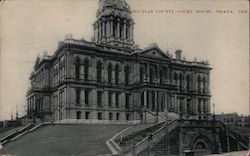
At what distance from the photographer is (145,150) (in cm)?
2234

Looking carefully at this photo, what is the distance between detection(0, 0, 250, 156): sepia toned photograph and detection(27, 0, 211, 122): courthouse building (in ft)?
0.35

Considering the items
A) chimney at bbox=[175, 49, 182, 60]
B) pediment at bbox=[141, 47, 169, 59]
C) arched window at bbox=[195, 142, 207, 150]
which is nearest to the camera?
arched window at bbox=[195, 142, 207, 150]

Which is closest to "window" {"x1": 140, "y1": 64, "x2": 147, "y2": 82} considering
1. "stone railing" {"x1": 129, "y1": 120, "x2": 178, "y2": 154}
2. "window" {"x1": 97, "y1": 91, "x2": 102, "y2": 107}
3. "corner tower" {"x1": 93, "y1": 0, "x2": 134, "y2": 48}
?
"corner tower" {"x1": 93, "y1": 0, "x2": 134, "y2": 48}

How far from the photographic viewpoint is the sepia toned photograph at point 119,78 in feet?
64.5

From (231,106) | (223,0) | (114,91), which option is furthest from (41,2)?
(114,91)

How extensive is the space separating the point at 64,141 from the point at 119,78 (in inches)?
612

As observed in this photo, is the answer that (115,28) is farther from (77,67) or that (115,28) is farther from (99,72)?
(77,67)

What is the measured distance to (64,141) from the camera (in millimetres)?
22719

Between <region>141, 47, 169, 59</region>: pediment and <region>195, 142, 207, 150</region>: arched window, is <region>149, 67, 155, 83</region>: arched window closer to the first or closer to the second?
<region>141, 47, 169, 59</region>: pediment

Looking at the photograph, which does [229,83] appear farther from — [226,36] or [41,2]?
[41,2]

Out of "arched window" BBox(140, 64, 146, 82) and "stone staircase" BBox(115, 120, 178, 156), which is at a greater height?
"arched window" BBox(140, 64, 146, 82)

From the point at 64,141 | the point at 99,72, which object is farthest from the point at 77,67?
the point at 64,141

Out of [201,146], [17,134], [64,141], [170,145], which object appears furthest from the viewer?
[17,134]

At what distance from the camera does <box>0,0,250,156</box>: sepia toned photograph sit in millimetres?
19656
